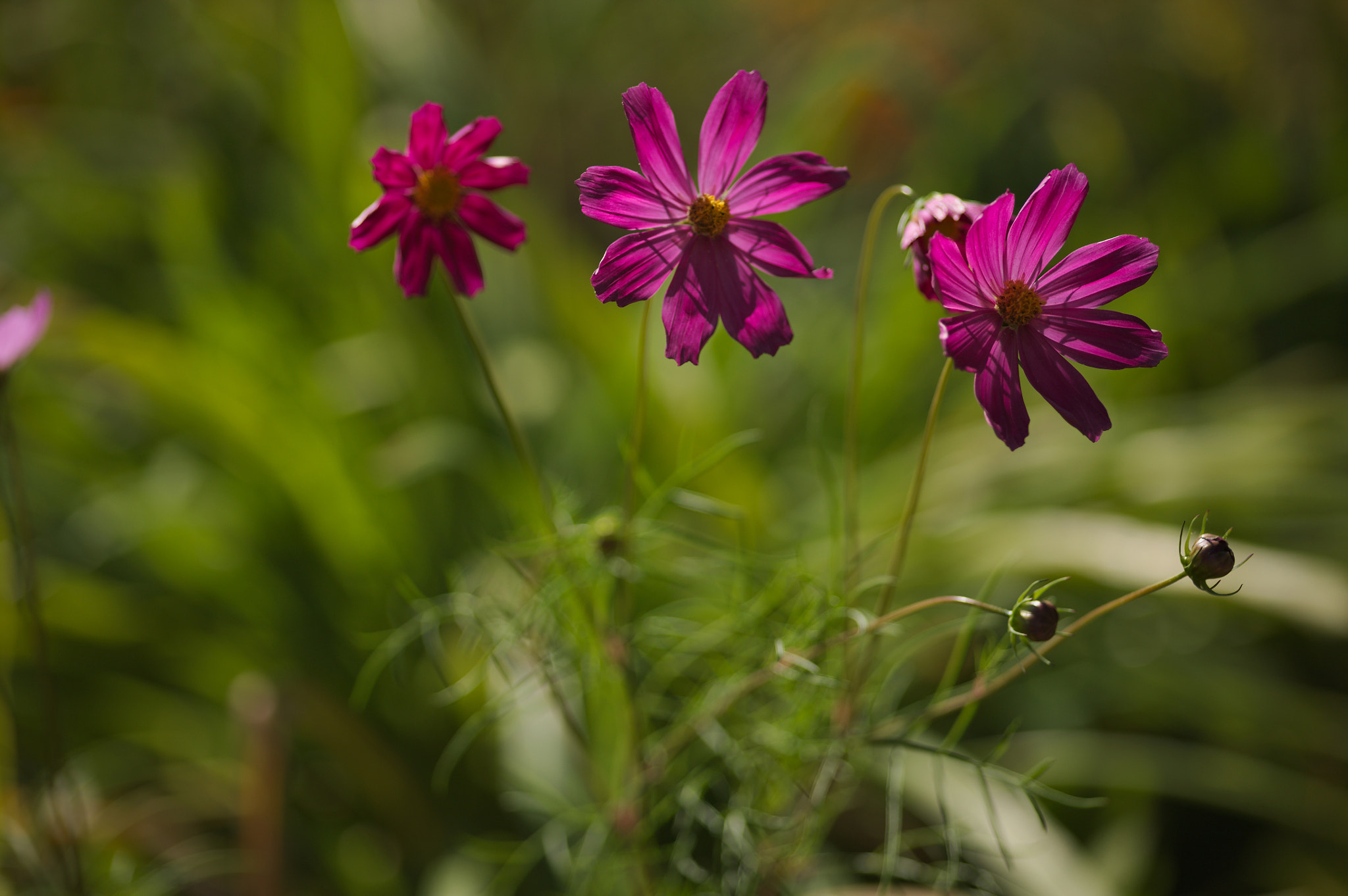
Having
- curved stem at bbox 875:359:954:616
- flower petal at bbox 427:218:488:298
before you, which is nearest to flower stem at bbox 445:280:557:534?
flower petal at bbox 427:218:488:298

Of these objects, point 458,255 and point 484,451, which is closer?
point 458,255

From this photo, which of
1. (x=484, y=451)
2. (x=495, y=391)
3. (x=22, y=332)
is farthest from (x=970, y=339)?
(x=484, y=451)

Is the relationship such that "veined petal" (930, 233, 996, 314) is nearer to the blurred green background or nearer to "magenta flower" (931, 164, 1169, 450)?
"magenta flower" (931, 164, 1169, 450)

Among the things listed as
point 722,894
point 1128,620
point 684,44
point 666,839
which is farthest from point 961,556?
point 684,44

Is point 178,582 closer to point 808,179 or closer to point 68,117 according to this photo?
point 808,179

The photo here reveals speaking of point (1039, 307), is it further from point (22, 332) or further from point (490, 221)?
point (22, 332)

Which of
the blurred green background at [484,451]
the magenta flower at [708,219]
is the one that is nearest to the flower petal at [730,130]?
the magenta flower at [708,219]
